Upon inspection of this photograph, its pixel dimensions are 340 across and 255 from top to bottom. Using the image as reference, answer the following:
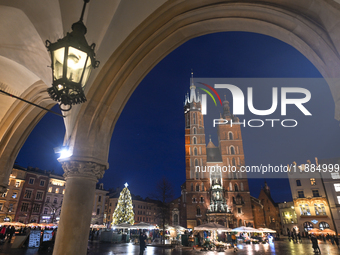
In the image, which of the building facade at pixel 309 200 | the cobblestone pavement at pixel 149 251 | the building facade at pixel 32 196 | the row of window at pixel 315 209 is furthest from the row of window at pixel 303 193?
the building facade at pixel 32 196

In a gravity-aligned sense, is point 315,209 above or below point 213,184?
below

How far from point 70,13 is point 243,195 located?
47.0 meters

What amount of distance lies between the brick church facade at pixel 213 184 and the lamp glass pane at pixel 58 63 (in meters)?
43.5

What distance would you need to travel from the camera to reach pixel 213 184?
4469cm

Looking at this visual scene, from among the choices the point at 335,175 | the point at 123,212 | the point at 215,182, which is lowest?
the point at 123,212

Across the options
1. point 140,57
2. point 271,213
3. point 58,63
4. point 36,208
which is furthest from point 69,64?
point 271,213

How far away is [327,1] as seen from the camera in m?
3.53

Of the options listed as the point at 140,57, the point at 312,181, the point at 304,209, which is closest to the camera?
the point at 140,57

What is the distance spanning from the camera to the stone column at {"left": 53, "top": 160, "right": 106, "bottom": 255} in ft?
14.1

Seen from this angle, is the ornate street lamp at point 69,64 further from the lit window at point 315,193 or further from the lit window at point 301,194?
the lit window at point 301,194

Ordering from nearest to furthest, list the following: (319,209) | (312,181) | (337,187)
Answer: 1. (337,187)
2. (319,209)
3. (312,181)

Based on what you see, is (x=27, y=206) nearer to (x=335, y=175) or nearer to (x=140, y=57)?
(x=140, y=57)

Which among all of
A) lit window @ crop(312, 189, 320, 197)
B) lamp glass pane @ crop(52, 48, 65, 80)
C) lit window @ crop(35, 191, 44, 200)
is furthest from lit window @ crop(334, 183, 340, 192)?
lit window @ crop(35, 191, 44, 200)

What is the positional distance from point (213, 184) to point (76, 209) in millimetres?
43040
